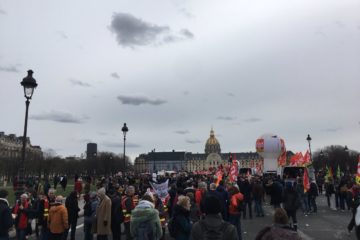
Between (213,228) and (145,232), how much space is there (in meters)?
3.56

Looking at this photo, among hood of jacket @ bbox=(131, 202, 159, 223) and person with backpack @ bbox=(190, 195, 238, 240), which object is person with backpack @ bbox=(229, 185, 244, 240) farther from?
person with backpack @ bbox=(190, 195, 238, 240)

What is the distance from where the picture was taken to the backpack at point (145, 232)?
8555 mm

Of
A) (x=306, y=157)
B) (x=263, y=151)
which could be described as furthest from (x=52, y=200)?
(x=263, y=151)

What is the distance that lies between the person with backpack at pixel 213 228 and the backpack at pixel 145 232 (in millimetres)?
3289

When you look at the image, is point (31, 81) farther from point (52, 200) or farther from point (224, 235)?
point (224, 235)

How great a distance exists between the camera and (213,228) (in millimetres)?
5406

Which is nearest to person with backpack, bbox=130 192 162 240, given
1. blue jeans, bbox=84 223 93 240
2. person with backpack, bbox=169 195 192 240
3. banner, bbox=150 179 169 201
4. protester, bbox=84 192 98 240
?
person with backpack, bbox=169 195 192 240

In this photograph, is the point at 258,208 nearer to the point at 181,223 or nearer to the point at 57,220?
the point at 57,220

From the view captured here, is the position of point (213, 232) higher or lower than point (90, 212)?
higher

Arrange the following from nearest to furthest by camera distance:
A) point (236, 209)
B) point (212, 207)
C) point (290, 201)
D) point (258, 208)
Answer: point (212, 207)
point (236, 209)
point (290, 201)
point (258, 208)

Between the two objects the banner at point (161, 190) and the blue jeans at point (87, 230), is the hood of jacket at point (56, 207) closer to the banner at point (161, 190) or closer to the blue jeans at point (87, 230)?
the blue jeans at point (87, 230)

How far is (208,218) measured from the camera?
18.2ft

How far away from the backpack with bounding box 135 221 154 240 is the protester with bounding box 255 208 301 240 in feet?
12.7

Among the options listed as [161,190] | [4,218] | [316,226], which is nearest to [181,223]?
[4,218]
